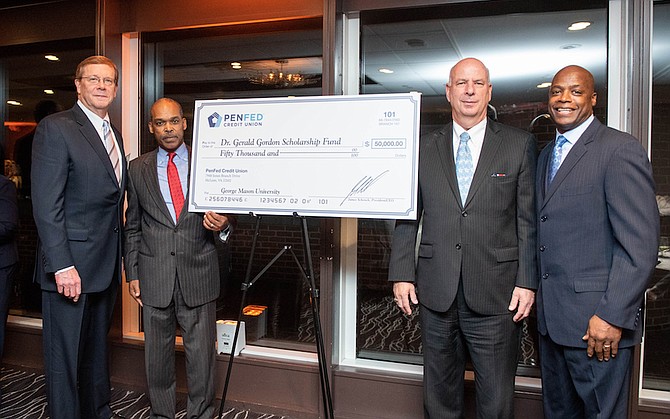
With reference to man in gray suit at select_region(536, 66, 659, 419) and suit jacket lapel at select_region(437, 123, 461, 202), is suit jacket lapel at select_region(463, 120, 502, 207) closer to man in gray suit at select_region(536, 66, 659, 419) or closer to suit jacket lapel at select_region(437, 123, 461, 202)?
suit jacket lapel at select_region(437, 123, 461, 202)

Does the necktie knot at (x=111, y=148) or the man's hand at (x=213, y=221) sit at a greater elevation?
the necktie knot at (x=111, y=148)

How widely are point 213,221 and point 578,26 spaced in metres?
2.09

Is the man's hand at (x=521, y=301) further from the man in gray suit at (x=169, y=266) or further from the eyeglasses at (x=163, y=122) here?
the eyeglasses at (x=163, y=122)

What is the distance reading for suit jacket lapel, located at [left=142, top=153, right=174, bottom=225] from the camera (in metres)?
2.49

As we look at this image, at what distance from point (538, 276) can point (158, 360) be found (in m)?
1.83

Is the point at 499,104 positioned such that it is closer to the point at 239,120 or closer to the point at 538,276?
the point at 538,276

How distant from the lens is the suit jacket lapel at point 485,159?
2.04 m

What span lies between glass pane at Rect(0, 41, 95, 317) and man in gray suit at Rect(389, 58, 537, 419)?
2.89 m

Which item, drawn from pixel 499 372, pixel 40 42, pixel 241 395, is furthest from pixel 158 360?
pixel 40 42

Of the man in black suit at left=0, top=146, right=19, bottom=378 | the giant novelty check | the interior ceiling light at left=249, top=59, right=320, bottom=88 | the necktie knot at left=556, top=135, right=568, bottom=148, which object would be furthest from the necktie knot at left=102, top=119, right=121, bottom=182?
the necktie knot at left=556, top=135, right=568, bottom=148

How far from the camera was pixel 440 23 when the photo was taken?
2805mm

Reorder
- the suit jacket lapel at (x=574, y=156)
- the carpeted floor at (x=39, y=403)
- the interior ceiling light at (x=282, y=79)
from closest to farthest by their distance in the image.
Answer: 1. the suit jacket lapel at (x=574, y=156)
2. the carpeted floor at (x=39, y=403)
3. the interior ceiling light at (x=282, y=79)

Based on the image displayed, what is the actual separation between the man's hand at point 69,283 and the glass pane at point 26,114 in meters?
1.71

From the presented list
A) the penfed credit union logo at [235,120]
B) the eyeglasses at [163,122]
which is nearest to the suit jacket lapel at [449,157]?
the penfed credit union logo at [235,120]
